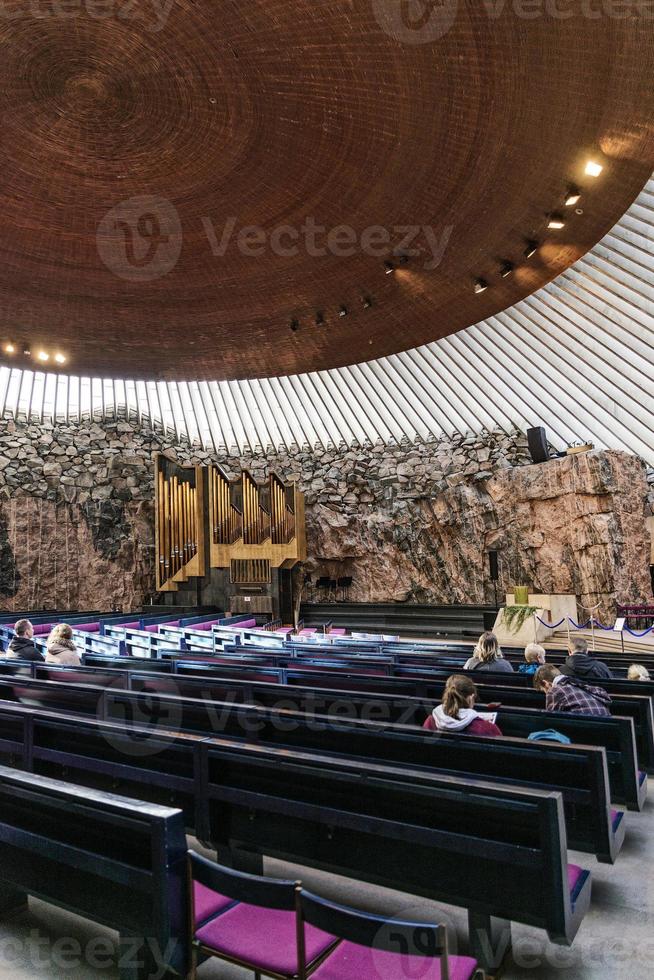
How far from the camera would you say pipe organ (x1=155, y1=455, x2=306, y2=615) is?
51.2 ft

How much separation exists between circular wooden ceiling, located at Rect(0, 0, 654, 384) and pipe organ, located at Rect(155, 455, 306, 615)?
4.55m

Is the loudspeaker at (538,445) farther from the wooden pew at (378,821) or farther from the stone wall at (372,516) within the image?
the wooden pew at (378,821)

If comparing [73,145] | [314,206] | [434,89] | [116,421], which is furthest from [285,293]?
[116,421]

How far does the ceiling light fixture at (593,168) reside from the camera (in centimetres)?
801

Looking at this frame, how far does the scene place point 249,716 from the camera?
3.00 m

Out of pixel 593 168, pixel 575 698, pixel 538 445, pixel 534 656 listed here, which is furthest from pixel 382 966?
pixel 538 445

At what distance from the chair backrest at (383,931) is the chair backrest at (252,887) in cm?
9

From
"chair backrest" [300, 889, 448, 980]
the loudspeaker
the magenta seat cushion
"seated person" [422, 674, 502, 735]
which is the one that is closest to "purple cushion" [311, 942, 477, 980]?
"chair backrest" [300, 889, 448, 980]

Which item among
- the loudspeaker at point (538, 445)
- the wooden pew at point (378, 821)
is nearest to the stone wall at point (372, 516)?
the loudspeaker at point (538, 445)

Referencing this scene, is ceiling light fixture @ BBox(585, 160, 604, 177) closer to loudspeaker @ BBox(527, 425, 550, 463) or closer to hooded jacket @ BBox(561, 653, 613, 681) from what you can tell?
hooded jacket @ BBox(561, 653, 613, 681)

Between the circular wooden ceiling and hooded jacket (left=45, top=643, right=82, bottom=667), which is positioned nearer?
hooded jacket (left=45, top=643, right=82, bottom=667)

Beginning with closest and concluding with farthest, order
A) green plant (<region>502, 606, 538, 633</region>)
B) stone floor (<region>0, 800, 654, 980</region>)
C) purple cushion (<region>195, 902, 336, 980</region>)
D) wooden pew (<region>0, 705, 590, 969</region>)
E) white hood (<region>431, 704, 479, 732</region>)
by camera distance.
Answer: purple cushion (<region>195, 902, 336, 980</region>), wooden pew (<region>0, 705, 590, 969</region>), stone floor (<region>0, 800, 654, 980</region>), white hood (<region>431, 704, 479, 732</region>), green plant (<region>502, 606, 538, 633</region>)

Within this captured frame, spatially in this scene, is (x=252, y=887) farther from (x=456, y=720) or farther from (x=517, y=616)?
(x=517, y=616)

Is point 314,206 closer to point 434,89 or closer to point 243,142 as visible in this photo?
point 243,142
